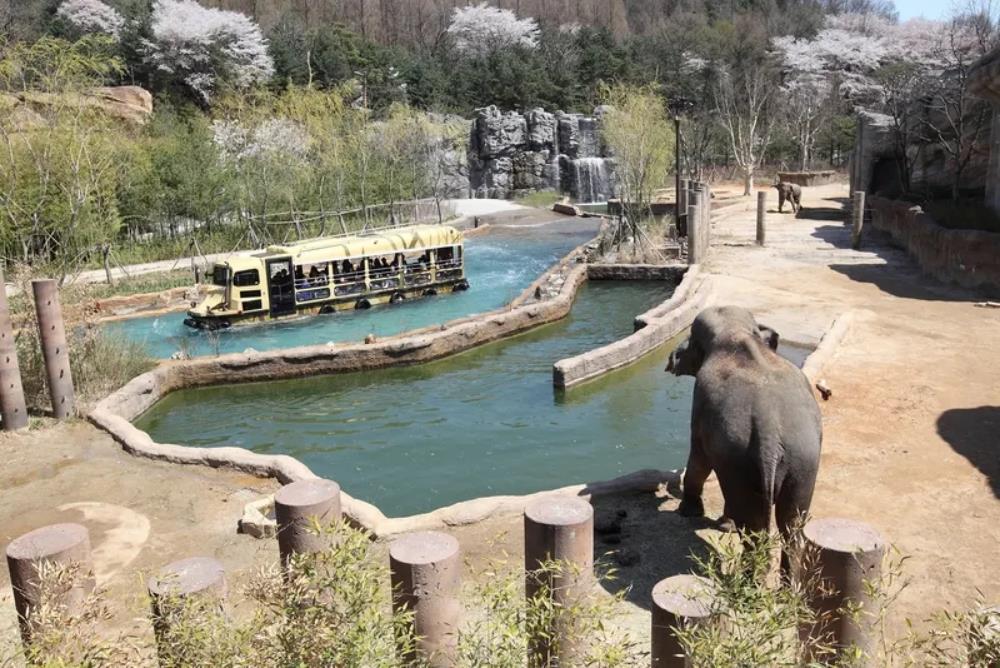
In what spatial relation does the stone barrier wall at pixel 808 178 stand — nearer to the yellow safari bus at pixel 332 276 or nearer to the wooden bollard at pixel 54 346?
the yellow safari bus at pixel 332 276

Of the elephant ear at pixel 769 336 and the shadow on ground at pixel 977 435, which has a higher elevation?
the elephant ear at pixel 769 336

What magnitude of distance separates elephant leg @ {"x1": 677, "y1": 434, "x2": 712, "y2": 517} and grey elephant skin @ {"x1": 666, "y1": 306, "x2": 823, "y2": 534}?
0.64 feet

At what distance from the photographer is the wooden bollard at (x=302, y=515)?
3.82 metres

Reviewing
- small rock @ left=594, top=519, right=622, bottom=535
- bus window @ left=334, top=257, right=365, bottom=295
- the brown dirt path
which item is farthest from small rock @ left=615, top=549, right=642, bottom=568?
bus window @ left=334, top=257, right=365, bottom=295

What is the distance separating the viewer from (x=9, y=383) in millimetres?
8875

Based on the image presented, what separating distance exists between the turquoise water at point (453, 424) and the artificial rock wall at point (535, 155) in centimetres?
2539

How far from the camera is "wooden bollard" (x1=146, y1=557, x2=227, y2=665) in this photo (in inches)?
120

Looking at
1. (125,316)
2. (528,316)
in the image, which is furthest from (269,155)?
(528,316)

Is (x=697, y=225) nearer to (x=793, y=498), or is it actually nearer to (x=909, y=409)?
(x=909, y=409)

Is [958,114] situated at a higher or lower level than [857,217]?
higher

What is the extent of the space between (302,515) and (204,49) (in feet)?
122

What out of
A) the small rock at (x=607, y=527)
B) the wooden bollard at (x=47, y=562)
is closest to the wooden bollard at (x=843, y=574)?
the small rock at (x=607, y=527)

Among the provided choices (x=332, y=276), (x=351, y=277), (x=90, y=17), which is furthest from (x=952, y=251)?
(x=90, y=17)

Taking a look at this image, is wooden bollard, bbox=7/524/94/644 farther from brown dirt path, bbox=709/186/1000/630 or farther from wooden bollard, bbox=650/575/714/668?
brown dirt path, bbox=709/186/1000/630
